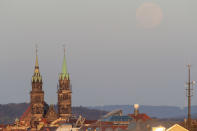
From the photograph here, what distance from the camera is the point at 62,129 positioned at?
147250mm

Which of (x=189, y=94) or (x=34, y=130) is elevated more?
(x=189, y=94)

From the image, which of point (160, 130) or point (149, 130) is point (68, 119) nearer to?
point (149, 130)

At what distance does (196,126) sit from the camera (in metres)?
107

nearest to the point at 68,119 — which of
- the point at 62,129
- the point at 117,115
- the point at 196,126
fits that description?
the point at 62,129

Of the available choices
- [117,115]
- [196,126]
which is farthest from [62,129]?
[196,126]

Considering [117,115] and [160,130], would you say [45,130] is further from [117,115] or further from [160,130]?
[160,130]

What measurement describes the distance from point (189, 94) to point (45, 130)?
110540 millimetres

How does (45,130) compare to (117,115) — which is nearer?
(117,115)

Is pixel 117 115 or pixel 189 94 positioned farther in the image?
pixel 117 115

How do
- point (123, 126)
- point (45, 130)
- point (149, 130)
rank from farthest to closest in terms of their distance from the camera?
1. point (45, 130)
2. point (123, 126)
3. point (149, 130)

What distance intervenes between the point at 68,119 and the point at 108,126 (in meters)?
81.5

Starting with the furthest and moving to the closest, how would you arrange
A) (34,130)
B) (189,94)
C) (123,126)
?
(34,130), (123,126), (189,94)

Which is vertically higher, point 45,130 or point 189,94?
point 189,94

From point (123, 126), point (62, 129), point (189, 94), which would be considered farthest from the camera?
point (62, 129)
